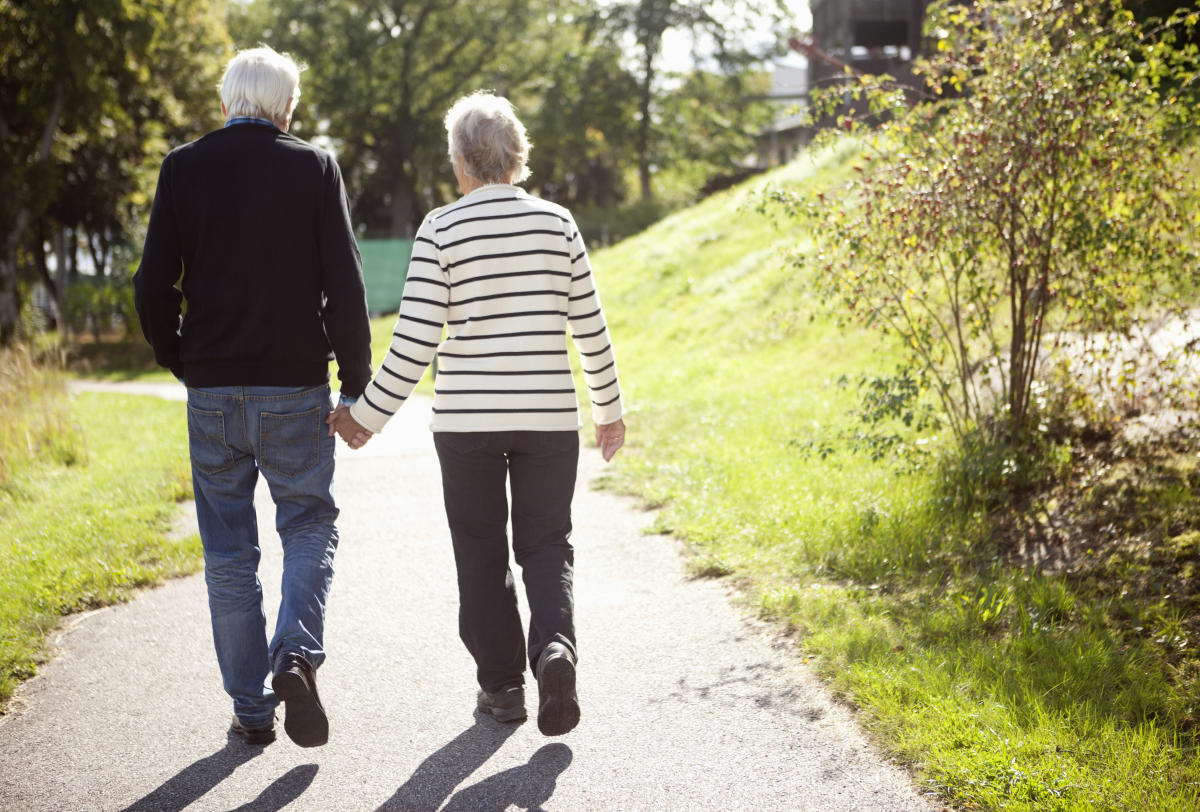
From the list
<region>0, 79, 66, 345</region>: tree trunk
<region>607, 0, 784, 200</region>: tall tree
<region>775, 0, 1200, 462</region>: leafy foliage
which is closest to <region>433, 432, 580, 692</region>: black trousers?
<region>775, 0, 1200, 462</region>: leafy foliage

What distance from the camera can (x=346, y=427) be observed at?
343cm

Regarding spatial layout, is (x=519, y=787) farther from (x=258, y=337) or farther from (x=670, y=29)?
(x=670, y=29)

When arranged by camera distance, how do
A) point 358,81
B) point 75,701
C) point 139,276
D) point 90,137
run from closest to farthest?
point 139,276, point 75,701, point 90,137, point 358,81

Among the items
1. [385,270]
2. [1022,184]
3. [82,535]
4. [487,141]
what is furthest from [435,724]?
[385,270]

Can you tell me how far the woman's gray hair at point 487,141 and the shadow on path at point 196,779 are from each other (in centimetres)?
201

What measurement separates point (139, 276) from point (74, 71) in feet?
60.5

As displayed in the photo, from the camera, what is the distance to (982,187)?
5398mm

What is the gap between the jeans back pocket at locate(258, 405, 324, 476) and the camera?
10.9ft

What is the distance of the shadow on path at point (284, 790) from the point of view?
10.2 feet

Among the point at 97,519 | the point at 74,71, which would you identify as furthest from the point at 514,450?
the point at 74,71

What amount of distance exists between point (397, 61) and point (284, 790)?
131 ft

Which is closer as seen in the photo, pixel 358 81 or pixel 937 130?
pixel 937 130

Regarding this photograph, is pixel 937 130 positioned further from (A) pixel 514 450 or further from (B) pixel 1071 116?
(A) pixel 514 450

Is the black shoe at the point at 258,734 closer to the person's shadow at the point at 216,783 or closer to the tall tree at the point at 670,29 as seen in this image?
the person's shadow at the point at 216,783
